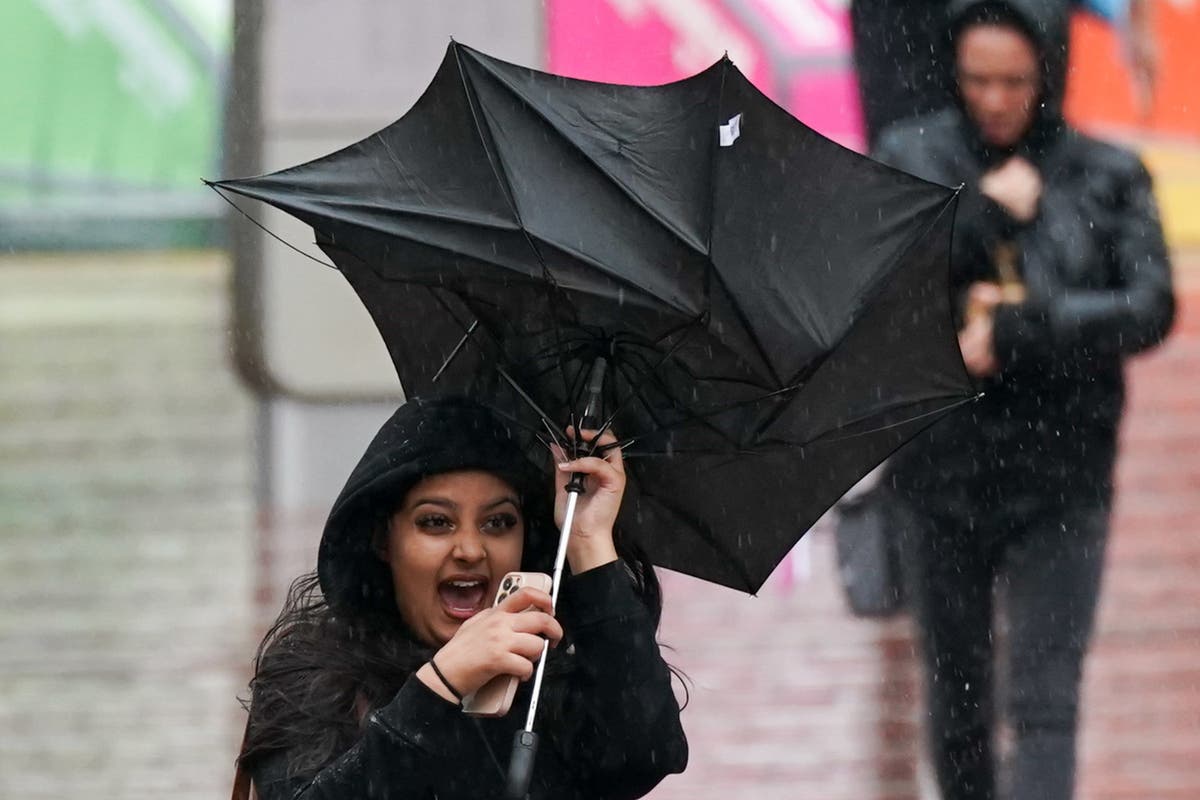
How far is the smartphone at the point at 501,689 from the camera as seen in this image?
10.8 ft

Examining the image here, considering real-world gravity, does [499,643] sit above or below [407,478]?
below

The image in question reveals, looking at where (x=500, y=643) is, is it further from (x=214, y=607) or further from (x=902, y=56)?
(x=214, y=607)

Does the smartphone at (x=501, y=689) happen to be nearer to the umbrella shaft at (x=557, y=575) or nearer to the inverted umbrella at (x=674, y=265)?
the umbrella shaft at (x=557, y=575)

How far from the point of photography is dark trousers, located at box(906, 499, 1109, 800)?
5.18 m

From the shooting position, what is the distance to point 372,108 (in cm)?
831

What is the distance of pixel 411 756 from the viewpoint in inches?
132

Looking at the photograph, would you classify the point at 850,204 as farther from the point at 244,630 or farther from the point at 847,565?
the point at 244,630

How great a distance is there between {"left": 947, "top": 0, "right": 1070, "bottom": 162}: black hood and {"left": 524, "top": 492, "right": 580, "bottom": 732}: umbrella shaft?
2.42m

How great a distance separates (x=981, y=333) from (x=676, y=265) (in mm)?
2094

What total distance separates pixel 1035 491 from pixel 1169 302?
0.53 metres

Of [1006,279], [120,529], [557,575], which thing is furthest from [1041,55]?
[120,529]

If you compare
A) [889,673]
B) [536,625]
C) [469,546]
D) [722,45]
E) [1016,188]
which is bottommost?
[889,673]

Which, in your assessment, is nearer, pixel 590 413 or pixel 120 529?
pixel 590 413

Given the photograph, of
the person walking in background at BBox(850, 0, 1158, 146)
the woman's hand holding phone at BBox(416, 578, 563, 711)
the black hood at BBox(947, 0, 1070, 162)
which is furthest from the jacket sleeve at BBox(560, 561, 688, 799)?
the person walking in background at BBox(850, 0, 1158, 146)
